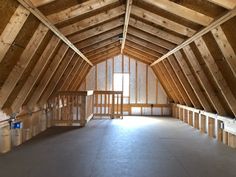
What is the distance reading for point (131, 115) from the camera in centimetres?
980

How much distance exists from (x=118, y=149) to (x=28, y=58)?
208 centimetres

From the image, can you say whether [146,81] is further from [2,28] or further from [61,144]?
[2,28]

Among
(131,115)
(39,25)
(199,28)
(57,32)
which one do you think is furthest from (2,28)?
(131,115)

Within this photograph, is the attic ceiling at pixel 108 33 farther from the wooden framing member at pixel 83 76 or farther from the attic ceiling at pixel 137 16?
the wooden framing member at pixel 83 76

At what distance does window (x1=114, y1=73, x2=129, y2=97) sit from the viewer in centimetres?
989

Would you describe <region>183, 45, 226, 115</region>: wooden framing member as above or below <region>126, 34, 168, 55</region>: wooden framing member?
below

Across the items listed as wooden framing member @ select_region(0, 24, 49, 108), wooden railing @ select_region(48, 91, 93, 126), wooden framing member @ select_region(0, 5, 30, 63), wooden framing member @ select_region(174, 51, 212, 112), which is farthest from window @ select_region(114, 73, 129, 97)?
wooden framing member @ select_region(0, 5, 30, 63)

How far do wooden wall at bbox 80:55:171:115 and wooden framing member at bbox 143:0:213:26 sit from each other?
6.12 metres

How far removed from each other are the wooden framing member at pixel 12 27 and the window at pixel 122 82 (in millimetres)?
7074

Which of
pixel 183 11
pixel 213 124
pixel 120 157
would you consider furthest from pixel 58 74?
pixel 213 124

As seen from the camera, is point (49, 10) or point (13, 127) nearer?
point (49, 10)

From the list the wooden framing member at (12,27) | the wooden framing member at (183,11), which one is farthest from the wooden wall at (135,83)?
the wooden framing member at (12,27)

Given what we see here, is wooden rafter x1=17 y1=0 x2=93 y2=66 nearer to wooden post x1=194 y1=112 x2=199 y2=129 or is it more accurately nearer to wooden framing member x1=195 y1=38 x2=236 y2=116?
wooden framing member x1=195 y1=38 x2=236 y2=116

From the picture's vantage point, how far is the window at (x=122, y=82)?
989 cm
